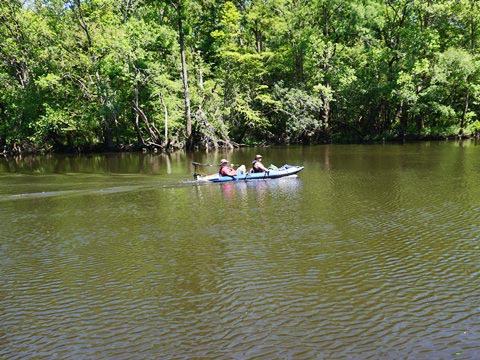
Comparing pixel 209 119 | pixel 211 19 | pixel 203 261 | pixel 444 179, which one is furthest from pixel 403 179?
pixel 211 19

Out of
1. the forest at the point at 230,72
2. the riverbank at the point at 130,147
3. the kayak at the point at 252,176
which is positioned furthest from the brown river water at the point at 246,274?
the riverbank at the point at 130,147

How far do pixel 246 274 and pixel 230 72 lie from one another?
35.8 m

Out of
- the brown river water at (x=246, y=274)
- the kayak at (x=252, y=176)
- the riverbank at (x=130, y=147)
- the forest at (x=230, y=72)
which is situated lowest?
the brown river water at (x=246, y=274)

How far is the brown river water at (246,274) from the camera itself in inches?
264

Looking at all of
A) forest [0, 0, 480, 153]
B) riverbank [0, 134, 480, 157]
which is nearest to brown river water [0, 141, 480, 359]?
forest [0, 0, 480, 153]

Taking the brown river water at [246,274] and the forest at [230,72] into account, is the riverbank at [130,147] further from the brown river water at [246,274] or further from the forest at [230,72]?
the brown river water at [246,274]

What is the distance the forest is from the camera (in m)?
37.5

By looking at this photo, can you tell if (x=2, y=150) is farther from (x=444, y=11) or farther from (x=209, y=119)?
(x=444, y=11)

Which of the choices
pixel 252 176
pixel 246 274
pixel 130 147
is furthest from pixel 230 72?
pixel 246 274

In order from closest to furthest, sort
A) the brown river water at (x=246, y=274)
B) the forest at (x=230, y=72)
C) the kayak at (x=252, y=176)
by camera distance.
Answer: the brown river water at (x=246, y=274) → the kayak at (x=252, y=176) → the forest at (x=230, y=72)

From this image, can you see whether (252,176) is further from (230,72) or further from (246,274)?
(230,72)

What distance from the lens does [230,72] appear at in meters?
42.9

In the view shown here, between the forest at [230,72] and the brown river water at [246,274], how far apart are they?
882 inches

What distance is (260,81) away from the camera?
46000 mm
